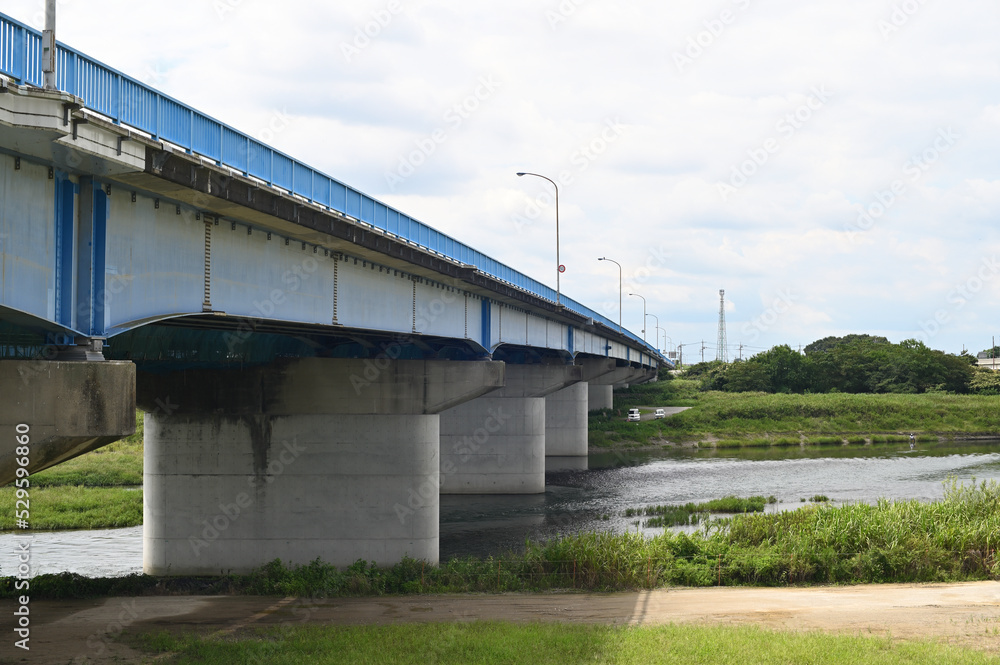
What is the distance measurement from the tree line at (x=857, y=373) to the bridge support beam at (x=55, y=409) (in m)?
117

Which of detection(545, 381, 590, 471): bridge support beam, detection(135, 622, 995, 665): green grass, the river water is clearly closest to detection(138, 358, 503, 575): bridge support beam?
the river water

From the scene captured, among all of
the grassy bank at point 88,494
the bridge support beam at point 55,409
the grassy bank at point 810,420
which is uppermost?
the bridge support beam at point 55,409

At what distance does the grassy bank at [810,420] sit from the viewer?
86562 mm

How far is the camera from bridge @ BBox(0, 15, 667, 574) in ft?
42.7

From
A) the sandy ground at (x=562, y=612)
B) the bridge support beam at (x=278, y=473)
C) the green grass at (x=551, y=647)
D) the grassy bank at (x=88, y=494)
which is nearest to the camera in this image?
the green grass at (x=551, y=647)

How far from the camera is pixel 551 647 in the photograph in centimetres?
1923

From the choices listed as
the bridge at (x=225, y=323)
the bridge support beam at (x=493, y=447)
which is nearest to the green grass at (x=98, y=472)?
the bridge support beam at (x=493, y=447)

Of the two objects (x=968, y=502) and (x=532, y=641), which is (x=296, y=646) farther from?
(x=968, y=502)

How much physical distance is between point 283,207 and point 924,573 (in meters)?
21.2

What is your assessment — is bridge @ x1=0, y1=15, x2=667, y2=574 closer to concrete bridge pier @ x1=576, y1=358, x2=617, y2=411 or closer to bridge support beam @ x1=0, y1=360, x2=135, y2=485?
bridge support beam @ x1=0, y1=360, x2=135, y2=485

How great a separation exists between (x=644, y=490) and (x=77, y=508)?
98.8 ft

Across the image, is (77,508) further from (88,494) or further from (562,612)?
(562,612)

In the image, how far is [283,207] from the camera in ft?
66.0

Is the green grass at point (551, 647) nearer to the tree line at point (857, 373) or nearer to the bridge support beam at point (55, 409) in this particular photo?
the bridge support beam at point (55, 409)
